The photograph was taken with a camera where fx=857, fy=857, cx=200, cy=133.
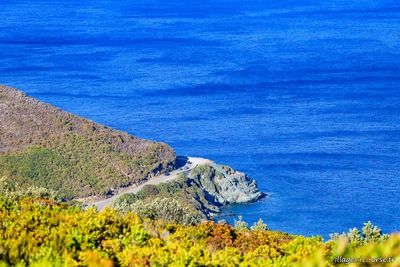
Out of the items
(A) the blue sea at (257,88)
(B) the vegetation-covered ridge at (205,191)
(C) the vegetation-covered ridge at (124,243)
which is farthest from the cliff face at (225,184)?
(C) the vegetation-covered ridge at (124,243)

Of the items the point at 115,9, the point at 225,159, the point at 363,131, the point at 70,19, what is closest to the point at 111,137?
the point at 225,159

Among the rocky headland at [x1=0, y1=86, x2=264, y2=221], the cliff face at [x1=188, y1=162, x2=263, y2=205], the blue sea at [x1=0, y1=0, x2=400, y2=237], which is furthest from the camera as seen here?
the blue sea at [x1=0, y1=0, x2=400, y2=237]

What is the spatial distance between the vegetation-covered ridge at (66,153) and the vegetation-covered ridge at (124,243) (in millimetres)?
31224

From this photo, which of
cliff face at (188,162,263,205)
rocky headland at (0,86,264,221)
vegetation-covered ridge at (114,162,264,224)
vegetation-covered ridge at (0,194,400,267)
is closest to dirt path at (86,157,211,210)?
rocky headland at (0,86,264,221)

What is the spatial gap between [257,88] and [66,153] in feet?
128

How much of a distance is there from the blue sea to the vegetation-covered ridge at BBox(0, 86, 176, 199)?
24.8 feet

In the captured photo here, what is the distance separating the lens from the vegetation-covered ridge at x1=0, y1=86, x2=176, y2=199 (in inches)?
2258

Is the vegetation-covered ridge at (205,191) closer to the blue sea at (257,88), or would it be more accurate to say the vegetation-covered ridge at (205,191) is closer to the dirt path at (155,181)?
the dirt path at (155,181)

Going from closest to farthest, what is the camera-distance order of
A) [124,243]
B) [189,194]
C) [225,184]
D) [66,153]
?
1. [124,243]
2. [189,194]
3. [66,153]
4. [225,184]

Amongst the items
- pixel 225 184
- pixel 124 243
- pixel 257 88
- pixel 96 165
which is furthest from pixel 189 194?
pixel 257 88

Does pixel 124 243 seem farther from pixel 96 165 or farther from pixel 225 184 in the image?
pixel 225 184

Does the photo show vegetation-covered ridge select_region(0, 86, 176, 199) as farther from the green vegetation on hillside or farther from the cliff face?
the cliff face

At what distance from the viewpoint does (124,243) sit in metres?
20.5

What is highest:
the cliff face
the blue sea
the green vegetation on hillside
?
the blue sea
